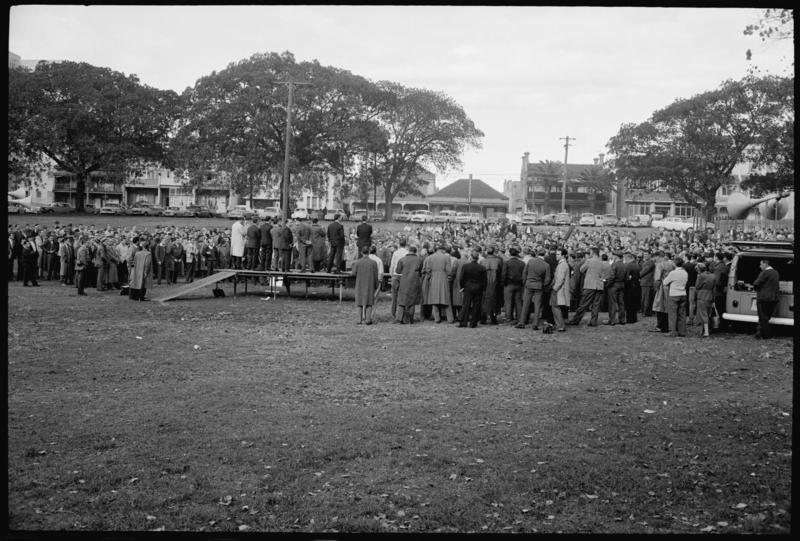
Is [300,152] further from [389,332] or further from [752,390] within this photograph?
[752,390]

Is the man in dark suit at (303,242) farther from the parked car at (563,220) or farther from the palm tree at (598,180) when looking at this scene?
the palm tree at (598,180)

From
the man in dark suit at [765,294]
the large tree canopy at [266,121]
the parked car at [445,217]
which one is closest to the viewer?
the man in dark suit at [765,294]

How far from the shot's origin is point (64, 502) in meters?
6.44

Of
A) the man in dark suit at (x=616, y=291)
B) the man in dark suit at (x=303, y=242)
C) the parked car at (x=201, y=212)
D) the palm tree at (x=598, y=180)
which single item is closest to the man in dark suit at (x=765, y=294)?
the man in dark suit at (x=616, y=291)


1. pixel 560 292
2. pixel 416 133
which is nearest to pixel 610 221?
pixel 416 133

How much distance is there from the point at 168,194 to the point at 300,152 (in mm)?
44626

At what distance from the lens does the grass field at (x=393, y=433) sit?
21.1ft

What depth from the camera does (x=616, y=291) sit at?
18.4 meters

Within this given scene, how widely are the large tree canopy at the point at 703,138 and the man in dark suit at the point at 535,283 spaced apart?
41098 mm

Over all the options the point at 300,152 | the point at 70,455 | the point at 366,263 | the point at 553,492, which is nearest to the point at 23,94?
the point at 300,152

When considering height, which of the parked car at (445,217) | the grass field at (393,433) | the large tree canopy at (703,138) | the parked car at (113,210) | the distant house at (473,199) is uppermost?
the large tree canopy at (703,138)

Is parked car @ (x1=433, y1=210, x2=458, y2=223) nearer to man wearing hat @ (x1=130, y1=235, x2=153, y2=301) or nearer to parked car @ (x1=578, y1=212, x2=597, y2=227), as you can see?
parked car @ (x1=578, y1=212, x2=597, y2=227)

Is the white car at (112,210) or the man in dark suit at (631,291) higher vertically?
the white car at (112,210)

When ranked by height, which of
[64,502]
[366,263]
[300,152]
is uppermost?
[300,152]
